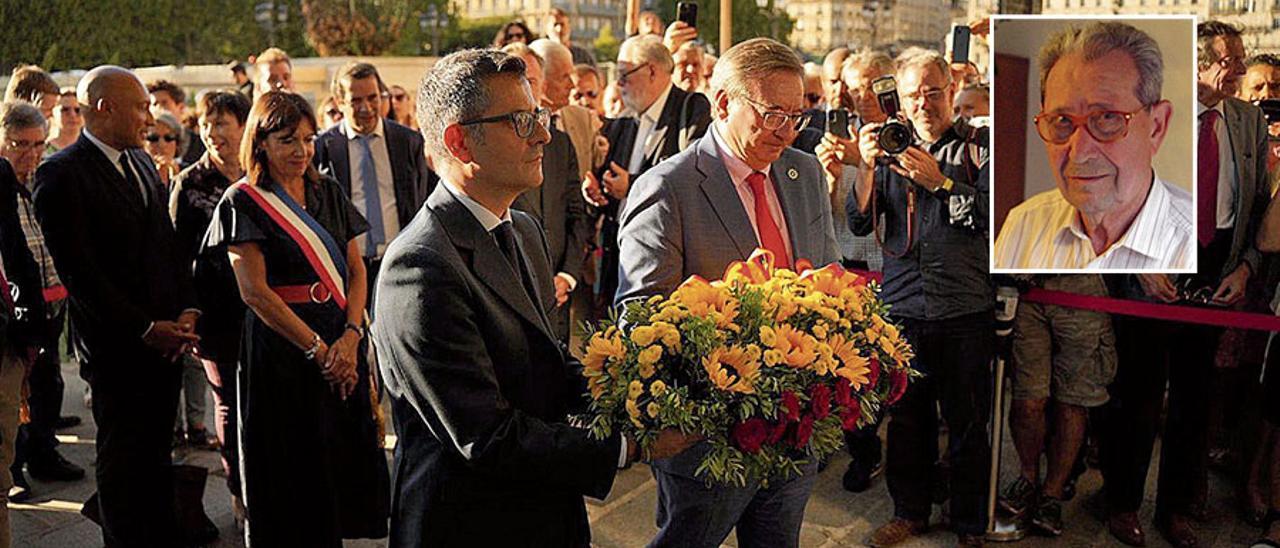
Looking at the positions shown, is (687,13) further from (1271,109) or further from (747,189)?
(747,189)

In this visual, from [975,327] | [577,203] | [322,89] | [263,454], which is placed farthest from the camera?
[322,89]

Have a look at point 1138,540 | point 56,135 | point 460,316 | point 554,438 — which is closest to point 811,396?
point 554,438

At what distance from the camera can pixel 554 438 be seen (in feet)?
7.88

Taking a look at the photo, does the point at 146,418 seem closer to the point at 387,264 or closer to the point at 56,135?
the point at 387,264

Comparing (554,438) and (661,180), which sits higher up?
(661,180)

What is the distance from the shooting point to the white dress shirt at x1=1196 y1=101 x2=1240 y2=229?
4.77 metres

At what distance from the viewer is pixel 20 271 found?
4.56 meters

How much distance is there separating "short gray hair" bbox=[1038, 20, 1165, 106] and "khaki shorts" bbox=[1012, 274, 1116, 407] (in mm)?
996

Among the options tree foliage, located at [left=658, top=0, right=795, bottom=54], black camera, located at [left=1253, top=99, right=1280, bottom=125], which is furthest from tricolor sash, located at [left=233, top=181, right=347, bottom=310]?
tree foliage, located at [left=658, top=0, right=795, bottom=54]

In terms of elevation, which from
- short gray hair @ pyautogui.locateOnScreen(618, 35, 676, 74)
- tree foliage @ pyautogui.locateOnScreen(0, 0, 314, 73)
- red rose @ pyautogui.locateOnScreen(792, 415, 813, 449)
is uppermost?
tree foliage @ pyautogui.locateOnScreen(0, 0, 314, 73)

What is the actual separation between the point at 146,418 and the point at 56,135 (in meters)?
3.80

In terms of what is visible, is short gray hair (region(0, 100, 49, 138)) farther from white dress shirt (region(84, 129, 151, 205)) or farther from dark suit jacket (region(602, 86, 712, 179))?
dark suit jacket (region(602, 86, 712, 179))

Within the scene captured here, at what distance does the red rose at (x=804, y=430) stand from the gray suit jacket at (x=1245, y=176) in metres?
3.21

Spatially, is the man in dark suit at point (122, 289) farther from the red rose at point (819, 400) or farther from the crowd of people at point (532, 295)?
the red rose at point (819, 400)
